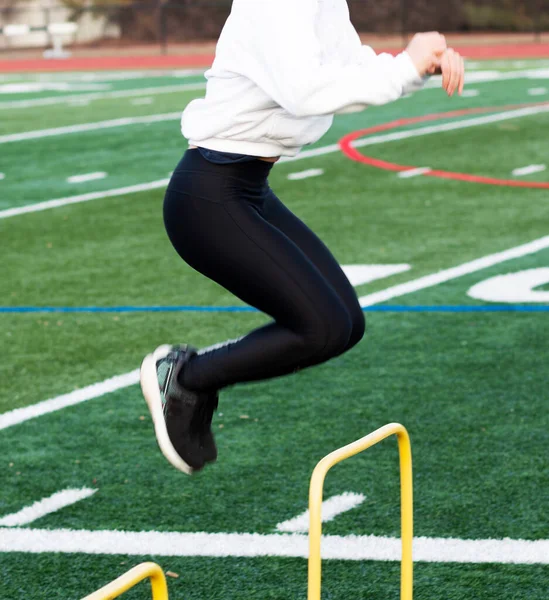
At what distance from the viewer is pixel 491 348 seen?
7.70m

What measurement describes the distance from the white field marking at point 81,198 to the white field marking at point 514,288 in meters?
4.24

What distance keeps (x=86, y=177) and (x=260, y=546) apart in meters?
10.2

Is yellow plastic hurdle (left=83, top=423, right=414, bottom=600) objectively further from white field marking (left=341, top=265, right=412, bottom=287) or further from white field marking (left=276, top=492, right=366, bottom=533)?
white field marking (left=341, top=265, right=412, bottom=287)

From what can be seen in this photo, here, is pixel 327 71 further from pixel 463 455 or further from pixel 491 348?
pixel 491 348

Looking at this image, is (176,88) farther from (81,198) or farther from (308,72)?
(308,72)

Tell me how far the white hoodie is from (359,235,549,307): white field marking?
4.56m

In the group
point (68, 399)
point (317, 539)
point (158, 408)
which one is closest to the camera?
point (317, 539)

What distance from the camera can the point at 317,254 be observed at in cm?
448

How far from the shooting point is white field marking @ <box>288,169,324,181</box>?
1429 cm

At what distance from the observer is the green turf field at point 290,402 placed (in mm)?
4918

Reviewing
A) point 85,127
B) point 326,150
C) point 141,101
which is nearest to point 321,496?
point 326,150

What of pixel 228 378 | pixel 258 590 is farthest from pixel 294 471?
pixel 228 378

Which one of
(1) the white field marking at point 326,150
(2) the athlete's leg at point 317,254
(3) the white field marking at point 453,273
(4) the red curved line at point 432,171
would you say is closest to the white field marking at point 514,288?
(3) the white field marking at point 453,273

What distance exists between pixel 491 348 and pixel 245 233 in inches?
148
